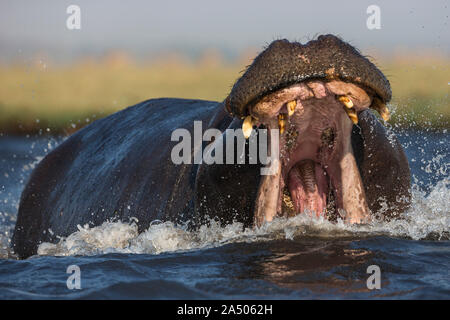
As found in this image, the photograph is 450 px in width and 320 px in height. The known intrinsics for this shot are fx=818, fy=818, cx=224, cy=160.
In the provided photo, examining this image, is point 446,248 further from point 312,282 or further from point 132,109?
point 132,109

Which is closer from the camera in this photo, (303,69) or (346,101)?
(303,69)

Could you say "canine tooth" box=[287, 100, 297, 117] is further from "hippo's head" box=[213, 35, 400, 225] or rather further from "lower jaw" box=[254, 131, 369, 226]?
"lower jaw" box=[254, 131, 369, 226]

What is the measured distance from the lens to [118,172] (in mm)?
6840

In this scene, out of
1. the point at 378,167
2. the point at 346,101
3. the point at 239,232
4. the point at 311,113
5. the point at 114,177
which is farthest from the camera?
the point at 114,177

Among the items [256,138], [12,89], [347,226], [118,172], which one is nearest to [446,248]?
[347,226]

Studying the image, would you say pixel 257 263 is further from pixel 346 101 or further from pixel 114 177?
pixel 114 177

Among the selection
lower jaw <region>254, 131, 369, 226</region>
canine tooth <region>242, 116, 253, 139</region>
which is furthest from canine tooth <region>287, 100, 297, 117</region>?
lower jaw <region>254, 131, 369, 226</region>

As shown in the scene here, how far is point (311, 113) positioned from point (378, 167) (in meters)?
0.71

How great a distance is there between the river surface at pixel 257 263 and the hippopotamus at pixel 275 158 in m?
0.13

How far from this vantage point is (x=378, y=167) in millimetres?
5191

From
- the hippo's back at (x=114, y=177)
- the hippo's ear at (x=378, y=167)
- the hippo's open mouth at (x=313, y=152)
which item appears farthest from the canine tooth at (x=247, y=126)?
the hippo's back at (x=114, y=177)

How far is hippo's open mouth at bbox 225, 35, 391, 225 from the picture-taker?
438cm

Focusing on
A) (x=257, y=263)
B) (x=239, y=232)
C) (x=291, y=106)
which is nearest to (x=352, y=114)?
(x=291, y=106)

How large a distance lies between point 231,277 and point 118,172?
8.64 feet
